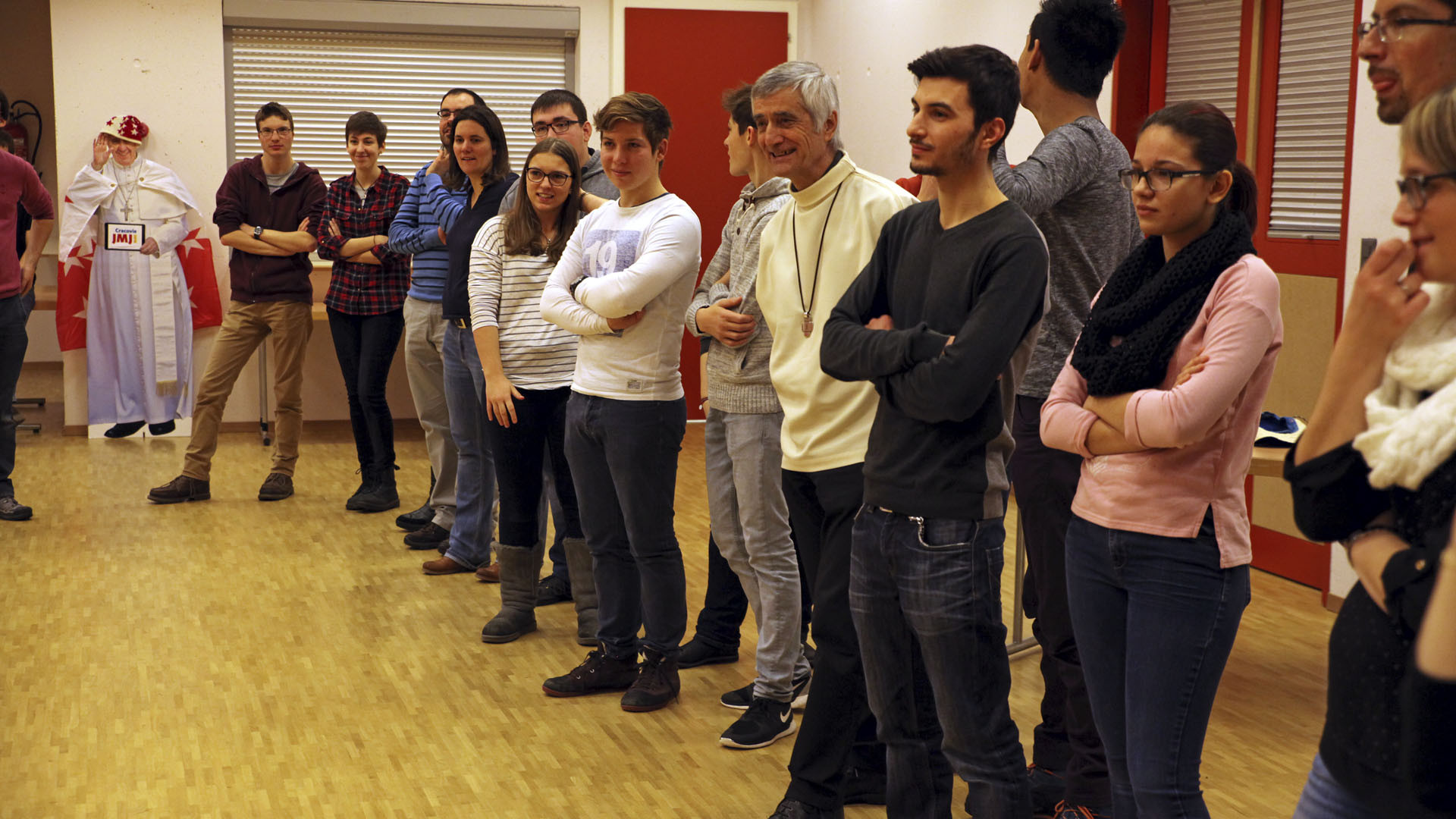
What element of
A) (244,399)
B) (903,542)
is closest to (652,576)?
(903,542)

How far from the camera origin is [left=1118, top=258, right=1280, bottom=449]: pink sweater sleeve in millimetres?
1797

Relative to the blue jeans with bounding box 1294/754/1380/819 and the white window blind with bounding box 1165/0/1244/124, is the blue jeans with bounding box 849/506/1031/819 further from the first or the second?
the white window blind with bounding box 1165/0/1244/124

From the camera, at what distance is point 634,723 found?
10.8 feet

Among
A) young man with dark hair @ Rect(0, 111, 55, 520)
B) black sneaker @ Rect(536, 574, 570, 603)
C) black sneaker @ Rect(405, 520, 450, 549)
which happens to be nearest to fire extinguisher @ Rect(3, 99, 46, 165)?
young man with dark hair @ Rect(0, 111, 55, 520)

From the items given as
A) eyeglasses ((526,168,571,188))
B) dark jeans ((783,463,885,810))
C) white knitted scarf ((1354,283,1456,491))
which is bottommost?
dark jeans ((783,463,885,810))

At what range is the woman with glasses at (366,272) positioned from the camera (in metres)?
5.46

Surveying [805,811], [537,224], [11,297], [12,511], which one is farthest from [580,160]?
[12,511]

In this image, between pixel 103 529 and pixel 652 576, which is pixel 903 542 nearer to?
pixel 652 576

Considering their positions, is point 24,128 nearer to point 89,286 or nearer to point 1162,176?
point 89,286

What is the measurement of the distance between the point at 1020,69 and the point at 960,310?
3.01ft

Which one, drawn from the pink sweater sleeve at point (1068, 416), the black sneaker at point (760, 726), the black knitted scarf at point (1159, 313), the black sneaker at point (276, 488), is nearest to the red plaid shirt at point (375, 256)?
the black sneaker at point (276, 488)

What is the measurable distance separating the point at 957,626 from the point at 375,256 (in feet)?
13.2

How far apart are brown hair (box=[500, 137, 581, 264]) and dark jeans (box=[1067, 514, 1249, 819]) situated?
222 cm

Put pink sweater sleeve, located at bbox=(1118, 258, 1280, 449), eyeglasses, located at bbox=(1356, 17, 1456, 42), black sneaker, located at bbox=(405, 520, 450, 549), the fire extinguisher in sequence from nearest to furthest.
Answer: eyeglasses, located at bbox=(1356, 17, 1456, 42), pink sweater sleeve, located at bbox=(1118, 258, 1280, 449), black sneaker, located at bbox=(405, 520, 450, 549), the fire extinguisher
